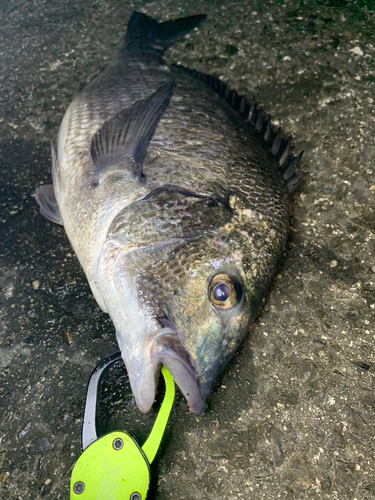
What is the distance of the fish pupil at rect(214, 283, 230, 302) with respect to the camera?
68.6 inches

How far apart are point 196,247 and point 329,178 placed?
4.88 feet

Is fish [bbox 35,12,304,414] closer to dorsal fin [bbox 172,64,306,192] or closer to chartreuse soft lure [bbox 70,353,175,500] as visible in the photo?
dorsal fin [bbox 172,64,306,192]

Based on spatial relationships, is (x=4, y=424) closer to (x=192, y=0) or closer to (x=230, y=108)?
(x=230, y=108)

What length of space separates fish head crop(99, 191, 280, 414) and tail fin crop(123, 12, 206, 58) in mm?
1840

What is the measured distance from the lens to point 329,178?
2.83m

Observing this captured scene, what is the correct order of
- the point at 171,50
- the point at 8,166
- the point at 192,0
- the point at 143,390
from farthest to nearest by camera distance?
the point at 192,0, the point at 171,50, the point at 8,166, the point at 143,390

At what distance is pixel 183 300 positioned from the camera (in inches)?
68.4

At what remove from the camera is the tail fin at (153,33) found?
315 cm

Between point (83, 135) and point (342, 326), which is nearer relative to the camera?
point (342, 326)

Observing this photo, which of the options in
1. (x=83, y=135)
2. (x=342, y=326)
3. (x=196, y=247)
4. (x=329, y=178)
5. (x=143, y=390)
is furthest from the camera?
(x=329, y=178)

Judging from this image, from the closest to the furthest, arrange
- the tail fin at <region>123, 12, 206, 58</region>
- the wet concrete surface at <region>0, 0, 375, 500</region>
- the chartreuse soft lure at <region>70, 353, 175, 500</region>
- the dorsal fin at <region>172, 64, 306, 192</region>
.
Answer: the chartreuse soft lure at <region>70, 353, 175, 500</region>
the wet concrete surface at <region>0, 0, 375, 500</region>
the dorsal fin at <region>172, 64, 306, 192</region>
the tail fin at <region>123, 12, 206, 58</region>

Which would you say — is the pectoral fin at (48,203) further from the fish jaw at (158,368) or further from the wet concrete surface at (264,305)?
the fish jaw at (158,368)

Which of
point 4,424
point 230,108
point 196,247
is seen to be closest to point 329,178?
point 230,108

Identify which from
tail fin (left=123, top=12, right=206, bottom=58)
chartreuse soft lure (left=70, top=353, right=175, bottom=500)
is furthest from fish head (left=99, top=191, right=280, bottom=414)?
tail fin (left=123, top=12, right=206, bottom=58)
